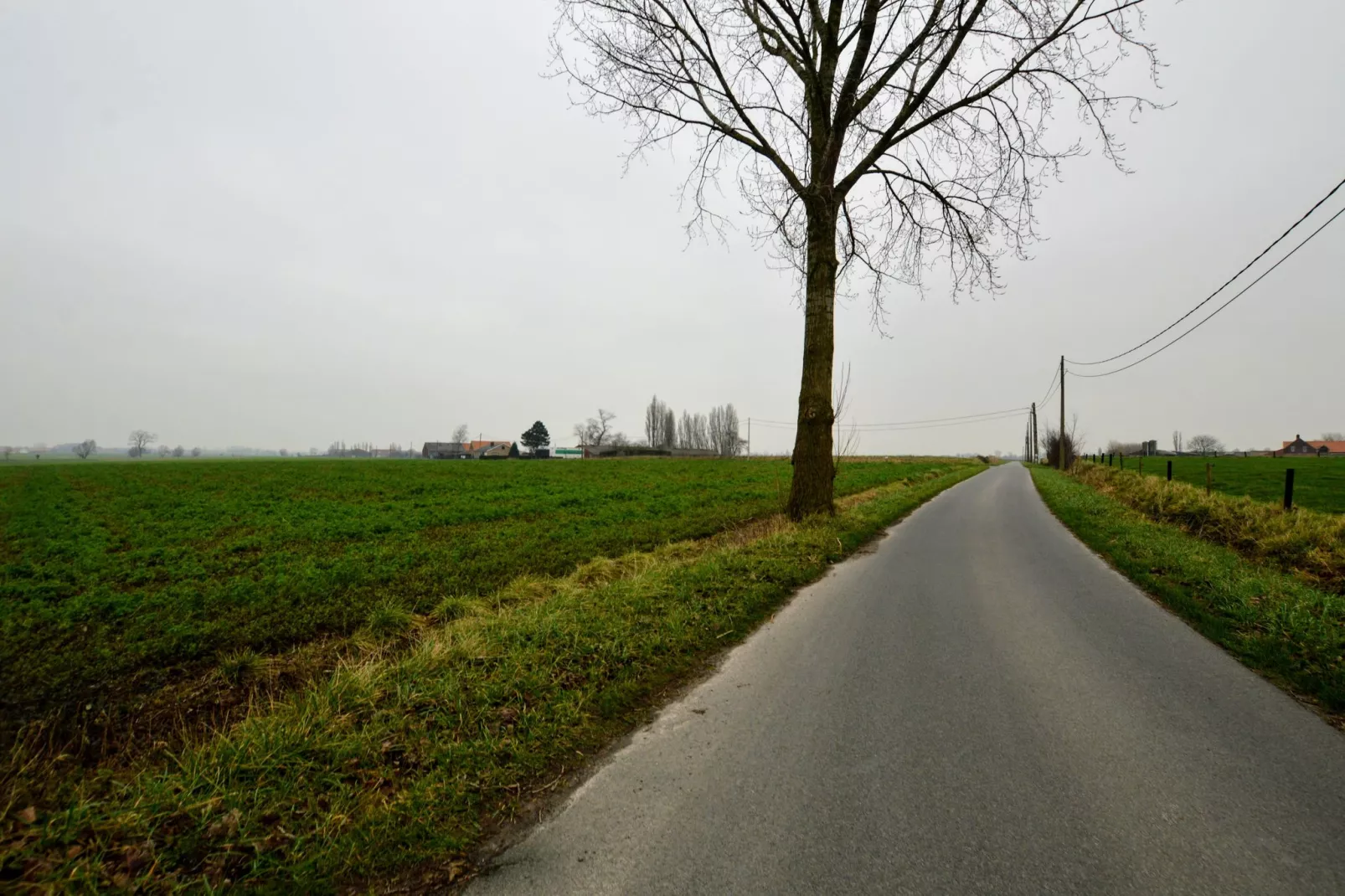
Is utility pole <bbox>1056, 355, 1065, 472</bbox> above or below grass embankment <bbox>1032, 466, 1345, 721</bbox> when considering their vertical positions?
above

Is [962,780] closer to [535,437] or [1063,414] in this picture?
Result: [1063,414]

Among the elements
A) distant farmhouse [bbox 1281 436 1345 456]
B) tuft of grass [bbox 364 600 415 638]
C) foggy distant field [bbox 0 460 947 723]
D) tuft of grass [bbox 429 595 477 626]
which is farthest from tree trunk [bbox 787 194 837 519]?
distant farmhouse [bbox 1281 436 1345 456]

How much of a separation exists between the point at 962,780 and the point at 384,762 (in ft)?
8.95

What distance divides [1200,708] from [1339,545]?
6463mm

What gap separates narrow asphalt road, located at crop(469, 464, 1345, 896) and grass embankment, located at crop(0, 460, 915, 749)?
356 centimetres

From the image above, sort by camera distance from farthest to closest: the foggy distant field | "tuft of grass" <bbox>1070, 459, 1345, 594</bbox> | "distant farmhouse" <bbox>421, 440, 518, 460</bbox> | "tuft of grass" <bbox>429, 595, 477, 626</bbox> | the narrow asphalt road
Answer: "distant farmhouse" <bbox>421, 440, 518, 460</bbox>, "tuft of grass" <bbox>1070, 459, 1345, 594</bbox>, "tuft of grass" <bbox>429, 595, 477, 626</bbox>, the foggy distant field, the narrow asphalt road

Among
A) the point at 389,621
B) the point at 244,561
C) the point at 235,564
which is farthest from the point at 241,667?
the point at 244,561

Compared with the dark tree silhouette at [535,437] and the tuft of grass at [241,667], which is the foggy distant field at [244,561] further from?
the dark tree silhouette at [535,437]

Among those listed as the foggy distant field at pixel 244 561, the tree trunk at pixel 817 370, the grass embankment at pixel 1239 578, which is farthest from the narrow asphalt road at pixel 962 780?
the tree trunk at pixel 817 370

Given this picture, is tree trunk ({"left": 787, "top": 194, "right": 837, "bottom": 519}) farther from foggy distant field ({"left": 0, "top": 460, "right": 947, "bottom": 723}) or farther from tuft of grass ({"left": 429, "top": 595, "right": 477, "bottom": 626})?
tuft of grass ({"left": 429, "top": 595, "right": 477, "bottom": 626})

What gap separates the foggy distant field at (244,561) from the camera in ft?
16.2

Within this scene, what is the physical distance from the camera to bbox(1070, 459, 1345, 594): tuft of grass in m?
6.69

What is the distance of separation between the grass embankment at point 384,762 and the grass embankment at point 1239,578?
375cm

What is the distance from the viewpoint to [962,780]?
2434 millimetres
